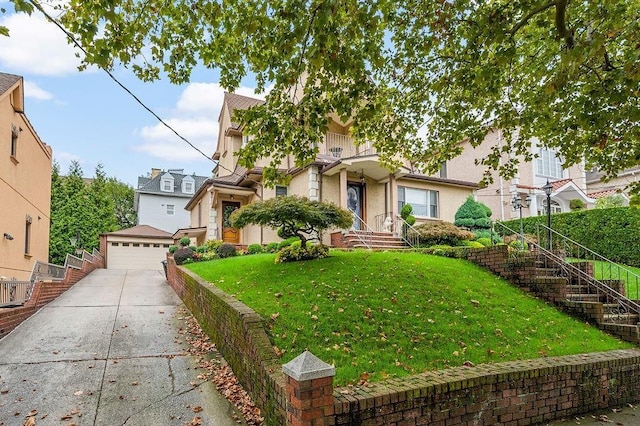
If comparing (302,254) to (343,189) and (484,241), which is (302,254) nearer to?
(343,189)

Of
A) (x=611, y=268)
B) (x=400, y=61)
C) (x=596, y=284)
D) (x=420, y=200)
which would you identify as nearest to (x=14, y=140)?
(x=400, y=61)

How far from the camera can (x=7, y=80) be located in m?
12.9

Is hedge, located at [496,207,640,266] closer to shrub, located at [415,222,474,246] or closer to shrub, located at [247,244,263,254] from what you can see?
shrub, located at [415,222,474,246]

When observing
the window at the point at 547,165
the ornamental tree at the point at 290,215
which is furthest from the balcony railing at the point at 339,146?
the window at the point at 547,165

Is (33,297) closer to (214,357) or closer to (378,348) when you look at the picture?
(214,357)

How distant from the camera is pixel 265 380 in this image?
4.54 m

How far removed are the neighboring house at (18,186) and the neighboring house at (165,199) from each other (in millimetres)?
20737

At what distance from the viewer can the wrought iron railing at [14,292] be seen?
8438 mm

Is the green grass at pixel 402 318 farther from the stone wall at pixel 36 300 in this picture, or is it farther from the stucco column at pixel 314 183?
the stucco column at pixel 314 183

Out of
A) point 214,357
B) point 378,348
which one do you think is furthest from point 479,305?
point 214,357

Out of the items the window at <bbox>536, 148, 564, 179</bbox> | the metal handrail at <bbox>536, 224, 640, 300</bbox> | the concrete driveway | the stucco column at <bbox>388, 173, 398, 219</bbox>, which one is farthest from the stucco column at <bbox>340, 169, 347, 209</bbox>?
the window at <bbox>536, 148, 564, 179</bbox>

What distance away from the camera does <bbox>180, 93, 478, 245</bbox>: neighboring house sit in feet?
55.7

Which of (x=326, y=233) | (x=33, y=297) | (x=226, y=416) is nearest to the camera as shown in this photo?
(x=226, y=416)

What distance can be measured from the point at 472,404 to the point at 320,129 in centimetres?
419
